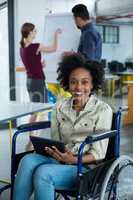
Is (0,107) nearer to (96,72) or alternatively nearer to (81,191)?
(96,72)

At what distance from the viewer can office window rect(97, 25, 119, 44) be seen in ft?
37.7

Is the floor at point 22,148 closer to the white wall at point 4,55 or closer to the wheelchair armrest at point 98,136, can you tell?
the white wall at point 4,55

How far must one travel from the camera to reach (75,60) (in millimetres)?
2137

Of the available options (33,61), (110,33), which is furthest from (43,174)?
(110,33)

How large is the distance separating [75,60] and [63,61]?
76 mm

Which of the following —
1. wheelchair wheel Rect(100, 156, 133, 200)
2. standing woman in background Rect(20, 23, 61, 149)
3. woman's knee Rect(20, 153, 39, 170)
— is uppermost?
standing woman in background Rect(20, 23, 61, 149)

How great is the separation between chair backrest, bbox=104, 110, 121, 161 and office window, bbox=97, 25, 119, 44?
9507mm

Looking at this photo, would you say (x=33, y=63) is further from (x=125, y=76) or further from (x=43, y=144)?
(x=125, y=76)

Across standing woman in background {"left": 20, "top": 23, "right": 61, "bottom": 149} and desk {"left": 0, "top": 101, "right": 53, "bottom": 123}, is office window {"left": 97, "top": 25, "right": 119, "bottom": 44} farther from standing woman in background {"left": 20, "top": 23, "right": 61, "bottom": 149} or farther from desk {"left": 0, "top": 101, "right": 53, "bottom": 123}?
desk {"left": 0, "top": 101, "right": 53, "bottom": 123}

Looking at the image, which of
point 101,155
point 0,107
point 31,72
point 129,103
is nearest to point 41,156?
point 101,155

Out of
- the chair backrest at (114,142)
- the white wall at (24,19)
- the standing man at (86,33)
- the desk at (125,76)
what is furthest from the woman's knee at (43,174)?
the desk at (125,76)

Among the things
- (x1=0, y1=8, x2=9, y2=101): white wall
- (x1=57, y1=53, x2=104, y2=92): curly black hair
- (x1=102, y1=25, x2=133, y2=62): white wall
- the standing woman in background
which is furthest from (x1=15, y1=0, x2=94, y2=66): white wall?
(x1=102, y1=25, x2=133, y2=62): white wall

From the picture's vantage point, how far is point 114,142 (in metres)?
2.03

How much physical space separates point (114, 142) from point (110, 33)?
32.8ft
